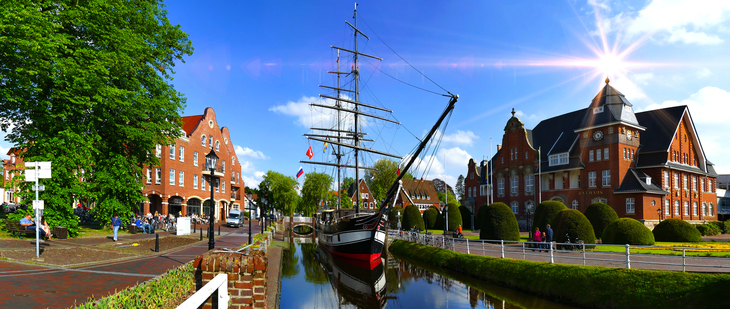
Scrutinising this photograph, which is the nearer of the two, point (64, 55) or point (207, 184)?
point (64, 55)

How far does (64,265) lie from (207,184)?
4111 centimetres

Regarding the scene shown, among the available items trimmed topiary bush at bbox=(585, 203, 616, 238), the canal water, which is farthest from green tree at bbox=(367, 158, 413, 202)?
the canal water

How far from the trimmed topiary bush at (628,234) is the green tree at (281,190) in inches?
2183

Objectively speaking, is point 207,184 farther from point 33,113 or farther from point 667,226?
point 667,226

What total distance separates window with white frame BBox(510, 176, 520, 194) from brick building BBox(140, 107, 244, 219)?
4015 centimetres

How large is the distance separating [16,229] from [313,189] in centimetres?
5169

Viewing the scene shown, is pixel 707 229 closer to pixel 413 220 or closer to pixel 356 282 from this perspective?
pixel 413 220

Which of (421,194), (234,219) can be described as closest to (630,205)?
(234,219)

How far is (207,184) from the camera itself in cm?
5316

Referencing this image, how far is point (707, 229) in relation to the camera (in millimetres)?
42438

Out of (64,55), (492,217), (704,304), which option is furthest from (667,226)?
(64,55)

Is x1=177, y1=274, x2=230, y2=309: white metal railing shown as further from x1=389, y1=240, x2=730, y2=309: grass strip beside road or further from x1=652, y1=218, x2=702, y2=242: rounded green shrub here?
x1=652, y1=218, x2=702, y2=242: rounded green shrub

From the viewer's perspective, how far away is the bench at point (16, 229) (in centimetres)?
1938

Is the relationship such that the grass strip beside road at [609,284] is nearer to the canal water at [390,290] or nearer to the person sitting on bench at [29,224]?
the canal water at [390,290]
